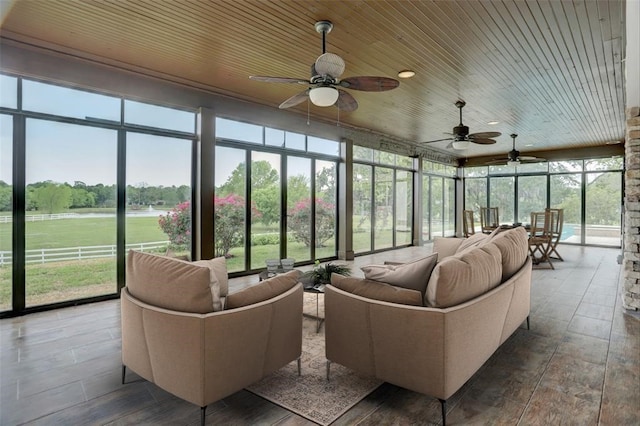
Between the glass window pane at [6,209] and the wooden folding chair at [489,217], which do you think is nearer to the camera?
the glass window pane at [6,209]

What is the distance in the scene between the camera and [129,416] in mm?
1958

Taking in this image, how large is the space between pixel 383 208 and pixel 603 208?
636 cm

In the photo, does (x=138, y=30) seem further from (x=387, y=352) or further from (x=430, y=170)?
(x=430, y=170)

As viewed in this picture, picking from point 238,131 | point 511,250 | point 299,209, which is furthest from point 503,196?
point 511,250

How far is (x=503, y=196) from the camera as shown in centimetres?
1112

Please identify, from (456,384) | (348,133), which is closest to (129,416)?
(456,384)

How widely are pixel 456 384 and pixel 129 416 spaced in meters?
1.88

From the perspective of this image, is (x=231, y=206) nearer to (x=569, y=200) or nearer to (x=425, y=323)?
(x=425, y=323)

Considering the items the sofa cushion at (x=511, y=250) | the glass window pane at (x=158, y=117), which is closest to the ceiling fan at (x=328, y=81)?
the sofa cushion at (x=511, y=250)

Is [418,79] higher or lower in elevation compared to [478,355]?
higher

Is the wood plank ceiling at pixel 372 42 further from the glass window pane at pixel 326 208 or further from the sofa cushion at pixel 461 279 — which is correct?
the sofa cushion at pixel 461 279

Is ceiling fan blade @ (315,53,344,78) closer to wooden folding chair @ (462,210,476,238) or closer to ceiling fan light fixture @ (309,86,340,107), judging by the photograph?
ceiling fan light fixture @ (309,86,340,107)

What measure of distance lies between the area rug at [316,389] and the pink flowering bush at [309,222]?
384cm

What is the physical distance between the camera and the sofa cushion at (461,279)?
76.5 inches
